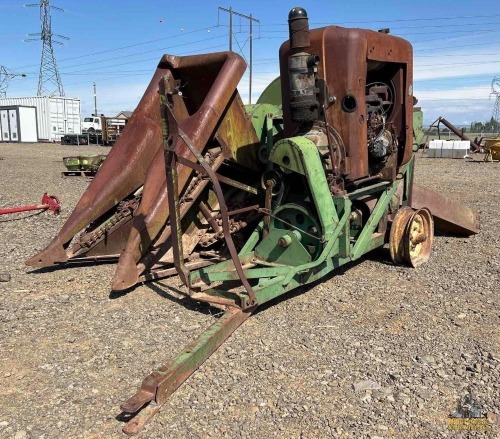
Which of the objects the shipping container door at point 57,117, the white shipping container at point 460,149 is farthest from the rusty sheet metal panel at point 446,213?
the shipping container door at point 57,117

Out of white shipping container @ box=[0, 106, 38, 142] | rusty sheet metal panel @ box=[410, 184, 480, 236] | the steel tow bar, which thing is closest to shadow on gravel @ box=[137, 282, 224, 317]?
the steel tow bar

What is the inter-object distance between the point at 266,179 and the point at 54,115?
42.5m

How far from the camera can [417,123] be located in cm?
602

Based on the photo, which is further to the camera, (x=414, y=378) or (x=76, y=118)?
(x=76, y=118)

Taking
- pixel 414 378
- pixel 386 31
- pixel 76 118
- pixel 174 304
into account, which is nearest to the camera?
pixel 414 378

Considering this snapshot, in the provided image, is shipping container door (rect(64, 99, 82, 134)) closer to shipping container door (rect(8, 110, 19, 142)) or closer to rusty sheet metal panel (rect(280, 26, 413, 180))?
shipping container door (rect(8, 110, 19, 142))

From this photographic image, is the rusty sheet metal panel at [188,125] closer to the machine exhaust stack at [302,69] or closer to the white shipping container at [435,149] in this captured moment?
the machine exhaust stack at [302,69]

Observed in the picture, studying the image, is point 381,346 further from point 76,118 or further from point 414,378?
point 76,118

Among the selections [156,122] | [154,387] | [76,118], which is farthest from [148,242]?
[76,118]

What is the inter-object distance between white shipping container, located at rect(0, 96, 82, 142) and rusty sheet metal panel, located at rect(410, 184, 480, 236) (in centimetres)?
4151

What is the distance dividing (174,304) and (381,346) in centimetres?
172

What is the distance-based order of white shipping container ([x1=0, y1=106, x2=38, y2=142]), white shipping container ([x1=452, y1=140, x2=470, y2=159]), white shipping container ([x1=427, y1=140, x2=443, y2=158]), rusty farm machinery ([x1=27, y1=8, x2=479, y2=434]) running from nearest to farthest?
rusty farm machinery ([x1=27, y1=8, x2=479, y2=434]), white shipping container ([x1=452, y1=140, x2=470, y2=159]), white shipping container ([x1=427, y1=140, x2=443, y2=158]), white shipping container ([x1=0, y1=106, x2=38, y2=142])

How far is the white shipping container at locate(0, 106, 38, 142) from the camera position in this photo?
136 feet

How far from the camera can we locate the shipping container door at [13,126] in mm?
41594
